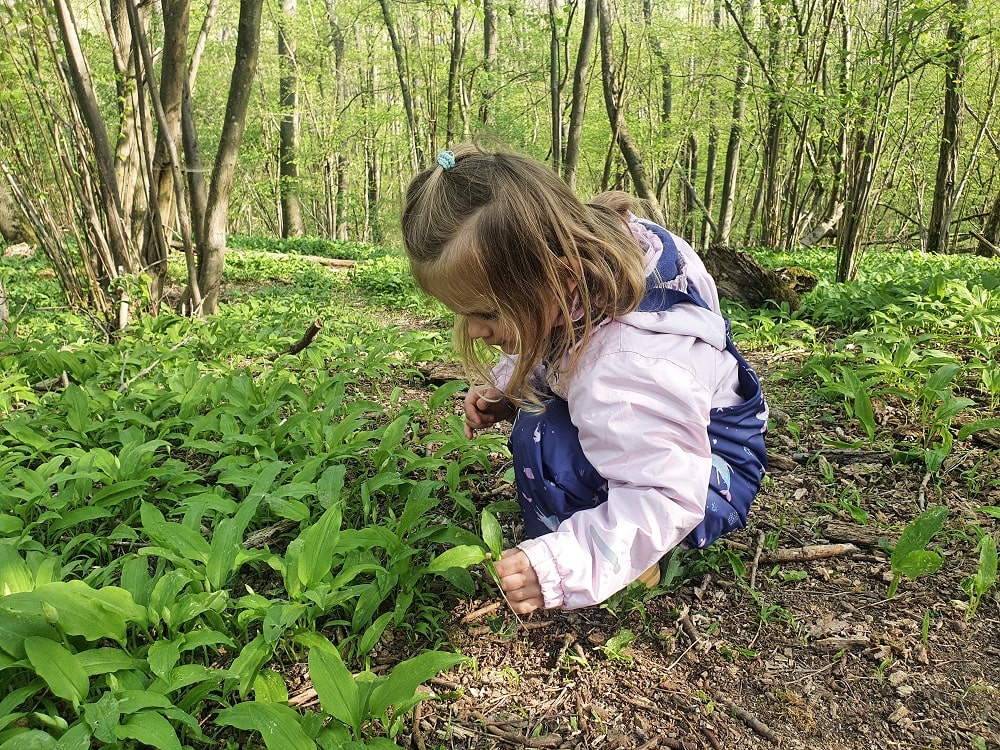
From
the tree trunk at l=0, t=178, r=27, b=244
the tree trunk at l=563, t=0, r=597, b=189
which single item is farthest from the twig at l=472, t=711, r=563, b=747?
the tree trunk at l=0, t=178, r=27, b=244

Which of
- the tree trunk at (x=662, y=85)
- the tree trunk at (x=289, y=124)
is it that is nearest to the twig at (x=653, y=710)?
the tree trunk at (x=662, y=85)

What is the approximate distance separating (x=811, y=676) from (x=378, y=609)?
1.07 metres

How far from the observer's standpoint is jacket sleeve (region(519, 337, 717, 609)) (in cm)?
134

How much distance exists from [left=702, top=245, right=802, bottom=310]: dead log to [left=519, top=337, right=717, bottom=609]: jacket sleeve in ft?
12.3

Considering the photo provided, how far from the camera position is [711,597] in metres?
1.77

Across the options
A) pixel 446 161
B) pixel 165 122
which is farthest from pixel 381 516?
pixel 165 122

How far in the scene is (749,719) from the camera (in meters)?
1.39

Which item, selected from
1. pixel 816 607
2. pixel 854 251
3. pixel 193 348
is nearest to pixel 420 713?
pixel 816 607

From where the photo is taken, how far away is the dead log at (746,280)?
4.75 m

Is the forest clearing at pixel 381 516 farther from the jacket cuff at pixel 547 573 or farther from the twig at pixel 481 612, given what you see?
the jacket cuff at pixel 547 573

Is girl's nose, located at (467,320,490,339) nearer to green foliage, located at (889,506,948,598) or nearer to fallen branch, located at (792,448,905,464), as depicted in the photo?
green foliage, located at (889,506,948,598)

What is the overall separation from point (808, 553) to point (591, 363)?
100 centimetres

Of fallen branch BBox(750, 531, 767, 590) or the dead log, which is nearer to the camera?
fallen branch BBox(750, 531, 767, 590)

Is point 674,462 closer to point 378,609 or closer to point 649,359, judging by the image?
point 649,359
